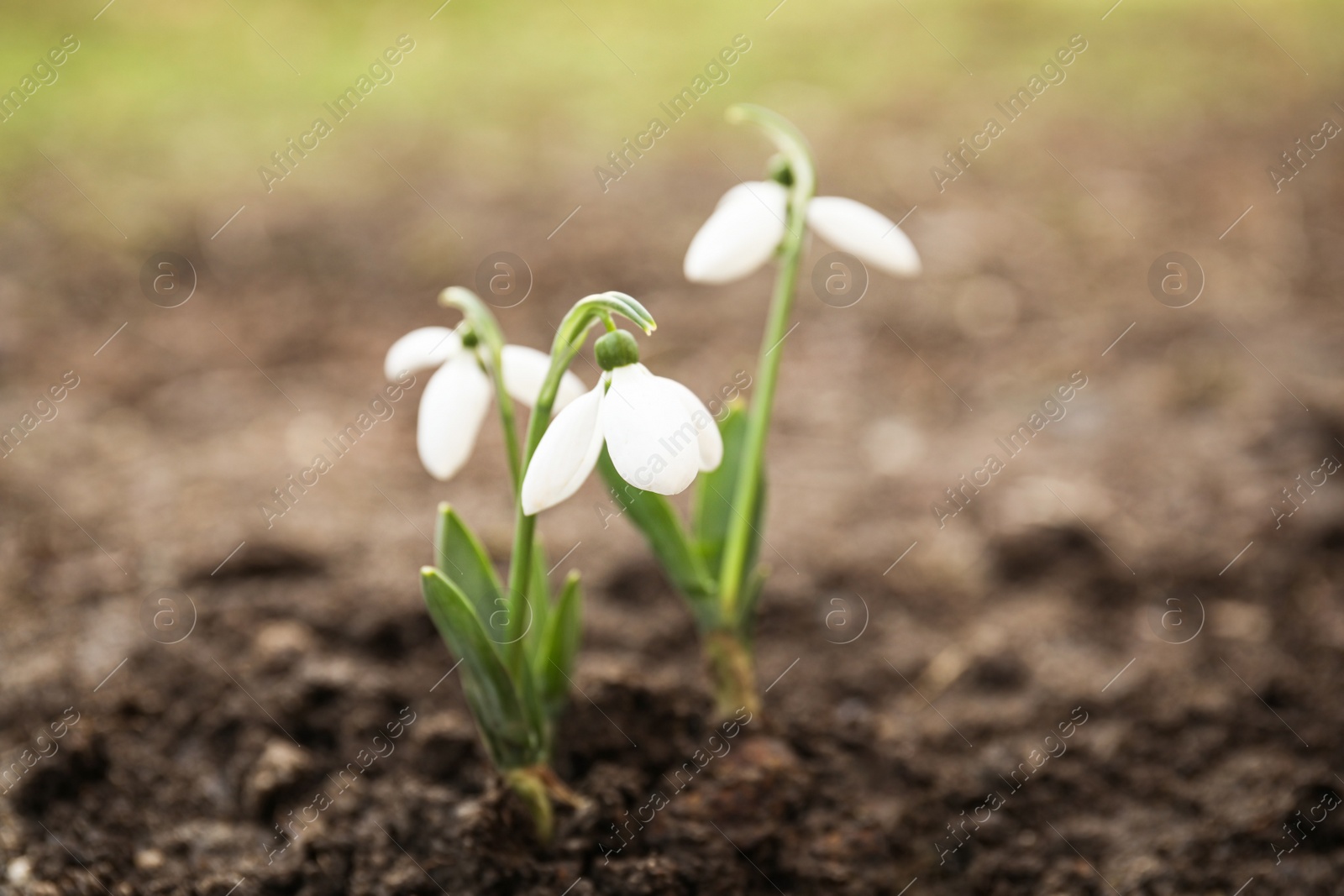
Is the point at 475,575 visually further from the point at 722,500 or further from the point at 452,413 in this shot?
the point at 722,500

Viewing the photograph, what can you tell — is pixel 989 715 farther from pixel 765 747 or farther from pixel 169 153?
pixel 169 153

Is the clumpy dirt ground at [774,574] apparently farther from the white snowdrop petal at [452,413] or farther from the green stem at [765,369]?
the white snowdrop petal at [452,413]

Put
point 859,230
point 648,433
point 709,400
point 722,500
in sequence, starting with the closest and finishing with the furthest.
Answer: point 648,433
point 859,230
point 722,500
point 709,400

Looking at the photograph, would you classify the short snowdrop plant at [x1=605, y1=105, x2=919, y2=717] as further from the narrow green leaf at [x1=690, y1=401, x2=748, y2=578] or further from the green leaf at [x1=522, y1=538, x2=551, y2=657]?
the green leaf at [x1=522, y1=538, x2=551, y2=657]

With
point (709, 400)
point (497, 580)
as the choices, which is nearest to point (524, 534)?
point (497, 580)

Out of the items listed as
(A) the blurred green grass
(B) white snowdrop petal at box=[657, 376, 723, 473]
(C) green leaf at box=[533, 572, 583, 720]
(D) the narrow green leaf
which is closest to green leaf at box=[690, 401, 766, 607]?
(D) the narrow green leaf

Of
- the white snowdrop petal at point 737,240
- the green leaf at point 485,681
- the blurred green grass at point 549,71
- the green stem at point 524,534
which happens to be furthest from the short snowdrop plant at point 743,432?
the blurred green grass at point 549,71

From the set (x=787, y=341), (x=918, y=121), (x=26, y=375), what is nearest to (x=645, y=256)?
(x=787, y=341)
